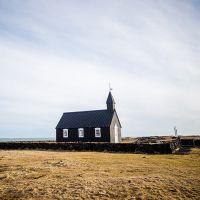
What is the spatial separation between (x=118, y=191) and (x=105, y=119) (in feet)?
114

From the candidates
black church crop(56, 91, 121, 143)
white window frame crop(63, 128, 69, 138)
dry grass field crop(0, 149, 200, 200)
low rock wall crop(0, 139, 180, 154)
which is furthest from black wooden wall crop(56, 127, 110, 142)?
dry grass field crop(0, 149, 200, 200)

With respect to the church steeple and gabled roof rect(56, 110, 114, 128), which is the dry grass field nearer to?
gabled roof rect(56, 110, 114, 128)

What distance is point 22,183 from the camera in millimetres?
15523

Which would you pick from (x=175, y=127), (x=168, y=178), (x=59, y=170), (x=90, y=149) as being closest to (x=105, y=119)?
(x=90, y=149)

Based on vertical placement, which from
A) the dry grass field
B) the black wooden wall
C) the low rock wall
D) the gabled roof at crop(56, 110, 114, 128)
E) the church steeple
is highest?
the church steeple

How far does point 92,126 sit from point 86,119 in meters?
2.82

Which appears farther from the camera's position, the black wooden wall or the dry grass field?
the black wooden wall

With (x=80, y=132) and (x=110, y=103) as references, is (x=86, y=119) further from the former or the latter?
(x=110, y=103)

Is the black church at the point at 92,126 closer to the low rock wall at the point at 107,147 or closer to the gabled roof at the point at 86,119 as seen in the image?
the gabled roof at the point at 86,119

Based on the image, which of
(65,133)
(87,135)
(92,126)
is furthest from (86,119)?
(65,133)

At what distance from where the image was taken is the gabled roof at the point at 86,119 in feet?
158

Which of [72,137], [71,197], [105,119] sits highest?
[105,119]

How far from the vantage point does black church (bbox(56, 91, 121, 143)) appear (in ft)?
155

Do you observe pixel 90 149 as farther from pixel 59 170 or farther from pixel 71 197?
pixel 71 197
